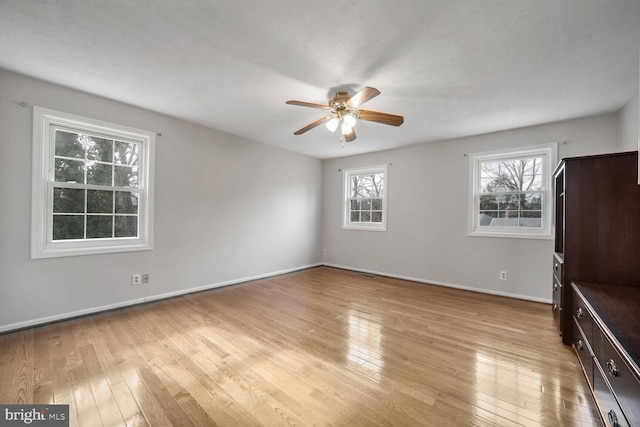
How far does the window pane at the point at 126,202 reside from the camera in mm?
3199

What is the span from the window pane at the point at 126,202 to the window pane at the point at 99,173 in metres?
0.18

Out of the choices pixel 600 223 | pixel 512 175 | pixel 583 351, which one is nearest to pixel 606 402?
pixel 583 351

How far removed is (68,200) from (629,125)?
20.3 ft

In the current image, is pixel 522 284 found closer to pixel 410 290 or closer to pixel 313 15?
pixel 410 290

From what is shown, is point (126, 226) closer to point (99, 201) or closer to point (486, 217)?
point (99, 201)

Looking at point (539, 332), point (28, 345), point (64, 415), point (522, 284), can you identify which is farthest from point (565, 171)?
point (28, 345)

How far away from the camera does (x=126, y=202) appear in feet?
10.7

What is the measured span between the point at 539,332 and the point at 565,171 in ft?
5.35

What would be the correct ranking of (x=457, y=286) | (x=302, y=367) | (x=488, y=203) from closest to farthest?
(x=302, y=367) < (x=488, y=203) < (x=457, y=286)

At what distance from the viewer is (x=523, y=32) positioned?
1.77m

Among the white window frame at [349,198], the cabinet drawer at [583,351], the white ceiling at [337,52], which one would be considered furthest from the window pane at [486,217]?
the cabinet drawer at [583,351]

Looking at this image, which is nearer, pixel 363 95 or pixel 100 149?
pixel 363 95

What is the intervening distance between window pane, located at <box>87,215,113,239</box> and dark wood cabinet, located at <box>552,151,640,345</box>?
15.9 feet

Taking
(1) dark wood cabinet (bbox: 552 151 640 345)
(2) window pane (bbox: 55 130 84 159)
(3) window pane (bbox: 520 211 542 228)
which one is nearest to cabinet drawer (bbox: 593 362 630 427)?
(1) dark wood cabinet (bbox: 552 151 640 345)
